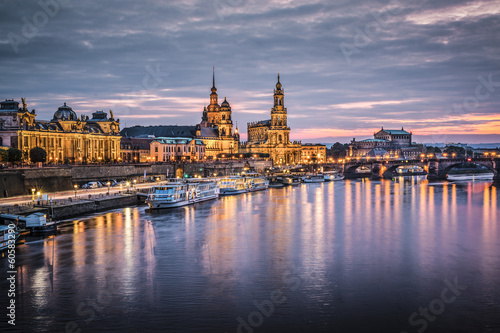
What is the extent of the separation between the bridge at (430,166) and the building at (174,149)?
43.8 meters

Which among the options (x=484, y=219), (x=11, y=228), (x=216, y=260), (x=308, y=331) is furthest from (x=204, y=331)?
(x=484, y=219)

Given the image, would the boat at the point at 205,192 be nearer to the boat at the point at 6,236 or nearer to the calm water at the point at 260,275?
the calm water at the point at 260,275

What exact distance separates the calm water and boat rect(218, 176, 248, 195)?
91.8ft

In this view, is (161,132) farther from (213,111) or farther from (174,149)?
(213,111)

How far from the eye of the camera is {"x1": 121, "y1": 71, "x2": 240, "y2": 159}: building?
136000mm

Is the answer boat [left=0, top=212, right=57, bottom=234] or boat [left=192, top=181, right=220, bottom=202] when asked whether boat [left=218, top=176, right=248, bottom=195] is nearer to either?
boat [left=192, top=181, right=220, bottom=202]

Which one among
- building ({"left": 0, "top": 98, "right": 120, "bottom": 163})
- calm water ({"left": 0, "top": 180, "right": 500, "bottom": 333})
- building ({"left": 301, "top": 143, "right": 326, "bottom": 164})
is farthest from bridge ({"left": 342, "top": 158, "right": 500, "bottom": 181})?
calm water ({"left": 0, "top": 180, "right": 500, "bottom": 333})

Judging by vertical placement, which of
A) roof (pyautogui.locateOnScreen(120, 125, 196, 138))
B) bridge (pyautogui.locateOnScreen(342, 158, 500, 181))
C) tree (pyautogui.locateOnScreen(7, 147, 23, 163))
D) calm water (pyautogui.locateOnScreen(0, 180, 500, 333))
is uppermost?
roof (pyautogui.locateOnScreen(120, 125, 196, 138))

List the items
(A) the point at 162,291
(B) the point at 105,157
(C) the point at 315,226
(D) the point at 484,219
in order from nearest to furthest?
1. (A) the point at 162,291
2. (C) the point at 315,226
3. (D) the point at 484,219
4. (B) the point at 105,157

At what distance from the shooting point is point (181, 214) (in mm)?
49250

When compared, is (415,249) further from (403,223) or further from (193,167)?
(193,167)

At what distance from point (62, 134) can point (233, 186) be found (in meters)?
31.7

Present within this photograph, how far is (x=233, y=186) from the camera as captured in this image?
7575 centimetres

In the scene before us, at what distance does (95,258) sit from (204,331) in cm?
1332
